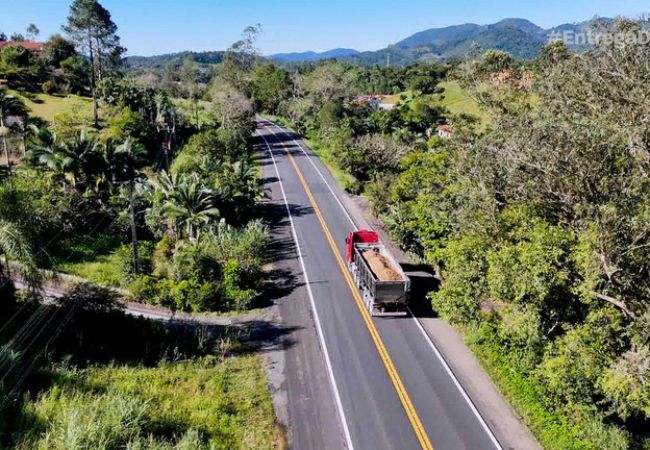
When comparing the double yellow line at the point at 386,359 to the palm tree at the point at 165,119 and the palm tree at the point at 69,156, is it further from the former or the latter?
the palm tree at the point at 165,119

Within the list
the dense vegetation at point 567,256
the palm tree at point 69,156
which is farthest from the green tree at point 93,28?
the dense vegetation at point 567,256

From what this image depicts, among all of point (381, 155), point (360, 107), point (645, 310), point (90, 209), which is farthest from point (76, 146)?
point (360, 107)

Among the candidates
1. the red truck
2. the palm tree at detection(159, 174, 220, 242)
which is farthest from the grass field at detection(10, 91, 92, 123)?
the red truck

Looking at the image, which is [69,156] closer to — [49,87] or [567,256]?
[567,256]

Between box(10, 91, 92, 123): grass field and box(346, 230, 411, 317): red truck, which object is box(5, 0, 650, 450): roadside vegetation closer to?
box(346, 230, 411, 317): red truck

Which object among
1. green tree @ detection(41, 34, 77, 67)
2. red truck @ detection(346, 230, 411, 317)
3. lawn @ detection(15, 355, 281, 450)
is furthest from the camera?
green tree @ detection(41, 34, 77, 67)

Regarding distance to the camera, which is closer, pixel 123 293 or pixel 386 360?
pixel 386 360

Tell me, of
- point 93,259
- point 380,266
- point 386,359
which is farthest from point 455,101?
point 386,359
